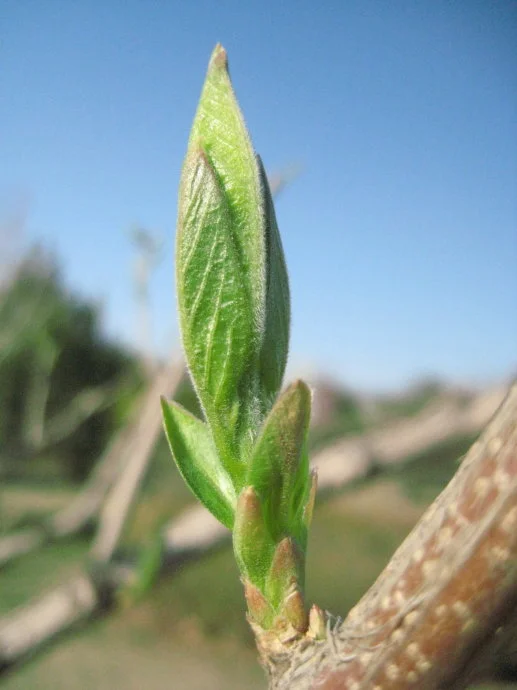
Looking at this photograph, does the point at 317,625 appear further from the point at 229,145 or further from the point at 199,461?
the point at 229,145

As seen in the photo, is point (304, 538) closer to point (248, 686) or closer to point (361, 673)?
point (361, 673)

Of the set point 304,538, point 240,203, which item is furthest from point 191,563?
point 240,203

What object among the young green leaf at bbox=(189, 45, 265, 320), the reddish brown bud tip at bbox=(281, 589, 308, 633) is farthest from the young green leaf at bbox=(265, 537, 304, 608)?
the young green leaf at bbox=(189, 45, 265, 320)

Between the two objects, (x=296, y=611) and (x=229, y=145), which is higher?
(x=229, y=145)

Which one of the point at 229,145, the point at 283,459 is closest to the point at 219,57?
the point at 229,145
